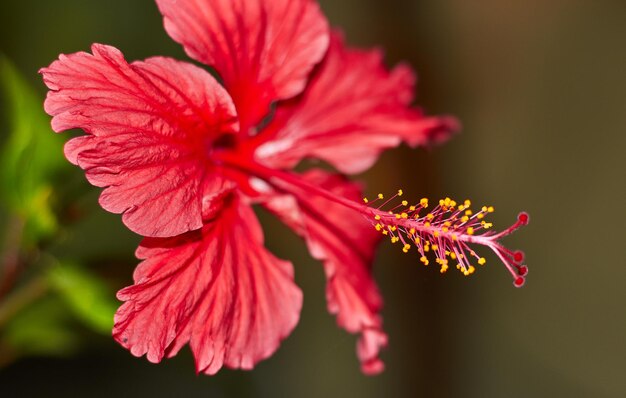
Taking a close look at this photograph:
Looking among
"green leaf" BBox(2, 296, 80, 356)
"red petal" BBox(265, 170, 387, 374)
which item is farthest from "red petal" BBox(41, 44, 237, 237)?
"green leaf" BBox(2, 296, 80, 356)

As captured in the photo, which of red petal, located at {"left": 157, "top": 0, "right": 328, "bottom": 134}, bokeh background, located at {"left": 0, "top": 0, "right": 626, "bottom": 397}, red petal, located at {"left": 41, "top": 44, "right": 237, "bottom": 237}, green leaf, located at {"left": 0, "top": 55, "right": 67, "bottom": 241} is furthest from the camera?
bokeh background, located at {"left": 0, "top": 0, "right": 626, "bottom": 397}

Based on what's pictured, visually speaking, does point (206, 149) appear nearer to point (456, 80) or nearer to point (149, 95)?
point (149, 95)

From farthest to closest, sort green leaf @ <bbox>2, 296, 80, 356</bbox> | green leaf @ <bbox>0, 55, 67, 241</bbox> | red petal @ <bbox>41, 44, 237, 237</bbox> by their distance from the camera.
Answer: green leaf @ <bbox>2, 296, 80, 356</bbox>
green leaf @ <bbox>0, 55, 67, 241</bbox>
red petal @ <bbox>41, 44, 237, 237</bbox>

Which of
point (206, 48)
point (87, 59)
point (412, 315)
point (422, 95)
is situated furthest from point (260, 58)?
point (412, 315)

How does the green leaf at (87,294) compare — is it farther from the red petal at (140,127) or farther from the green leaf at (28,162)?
the red petal at (140,127)

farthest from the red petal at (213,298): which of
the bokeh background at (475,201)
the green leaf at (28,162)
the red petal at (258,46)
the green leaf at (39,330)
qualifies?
the bokeh background at (475,201)

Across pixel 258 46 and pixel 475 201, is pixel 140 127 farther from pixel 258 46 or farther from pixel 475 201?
pixel 475 201

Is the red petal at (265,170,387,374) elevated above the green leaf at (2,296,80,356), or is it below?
below

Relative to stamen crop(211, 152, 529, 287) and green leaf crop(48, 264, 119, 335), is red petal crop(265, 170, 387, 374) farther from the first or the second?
green leaf crop(48, 264, 119, 335)
